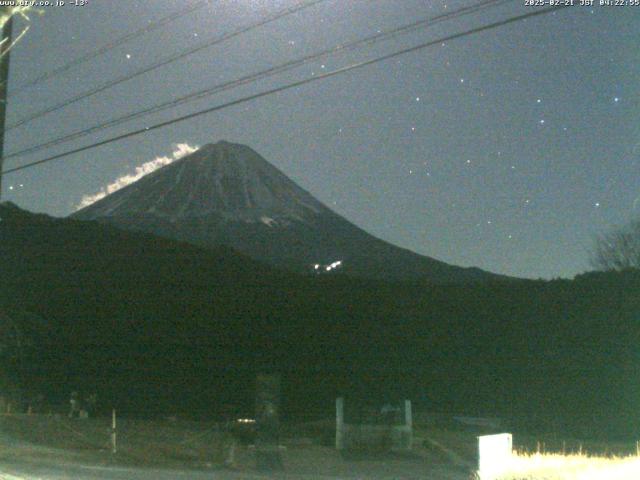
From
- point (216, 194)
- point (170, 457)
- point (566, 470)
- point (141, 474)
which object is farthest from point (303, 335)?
point (216, 194)

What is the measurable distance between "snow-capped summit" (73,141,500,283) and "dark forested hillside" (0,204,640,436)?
1664cm

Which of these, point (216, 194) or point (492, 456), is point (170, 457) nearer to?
point (492, 456)

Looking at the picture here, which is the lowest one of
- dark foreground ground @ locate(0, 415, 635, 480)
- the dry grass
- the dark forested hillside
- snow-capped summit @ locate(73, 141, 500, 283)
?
dark foreground ground @ locate(0, 415, 635, 480)

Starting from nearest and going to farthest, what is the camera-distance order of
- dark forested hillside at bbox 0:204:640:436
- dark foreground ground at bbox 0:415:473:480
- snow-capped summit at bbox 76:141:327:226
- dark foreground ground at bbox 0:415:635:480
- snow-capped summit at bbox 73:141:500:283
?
dark foreground ground at bbox 0:415:473:480, dark foreground ground at bbox 0:415:635:480, dark forested hillside at bbox 0:204:640:436, snow-capped summit at bbox 73:141:500:283, snow-capped summit at bbox 76:141:327:226

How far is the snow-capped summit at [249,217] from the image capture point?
51.4 m

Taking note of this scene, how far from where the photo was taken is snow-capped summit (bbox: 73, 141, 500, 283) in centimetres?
5144

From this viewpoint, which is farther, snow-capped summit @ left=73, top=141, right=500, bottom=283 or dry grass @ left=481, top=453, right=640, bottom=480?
snow-capped summit @ left=73, top=141, right=500, bottom=283

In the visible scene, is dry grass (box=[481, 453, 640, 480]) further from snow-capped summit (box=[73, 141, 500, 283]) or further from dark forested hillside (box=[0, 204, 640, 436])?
snow-capped summit (box=[73, 141, 500, 283])

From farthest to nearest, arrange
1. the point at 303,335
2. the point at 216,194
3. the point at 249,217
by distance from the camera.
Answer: the point at 216,194 → the point at 249,217 → the point at 303,335

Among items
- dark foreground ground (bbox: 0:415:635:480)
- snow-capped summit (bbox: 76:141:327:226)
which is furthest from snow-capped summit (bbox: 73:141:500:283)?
dark foreground ground (bbox: 0:415:635:480)

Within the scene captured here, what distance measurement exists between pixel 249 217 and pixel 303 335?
117ft

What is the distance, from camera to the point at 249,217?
209ft

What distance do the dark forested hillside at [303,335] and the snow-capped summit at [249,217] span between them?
54.6 ft

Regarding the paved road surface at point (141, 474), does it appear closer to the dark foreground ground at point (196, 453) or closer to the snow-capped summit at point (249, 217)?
the dark foreground ground at point (196, 453)
